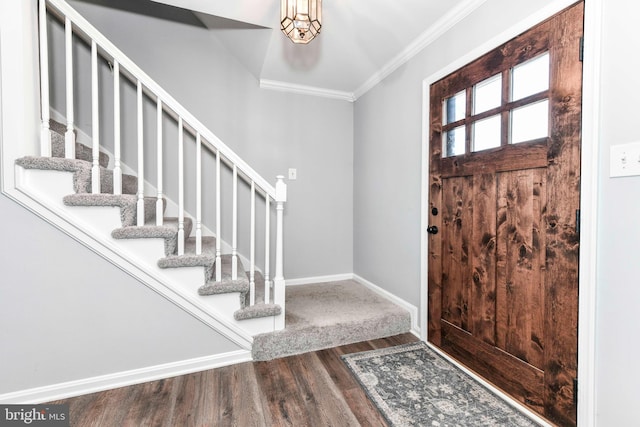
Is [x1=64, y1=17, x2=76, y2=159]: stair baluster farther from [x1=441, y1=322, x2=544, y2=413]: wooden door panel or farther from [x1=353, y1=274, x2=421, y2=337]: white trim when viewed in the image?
[x1=441, y1=322, x2=544, y2=413]: wooden door panel

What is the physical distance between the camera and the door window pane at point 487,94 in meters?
1.56

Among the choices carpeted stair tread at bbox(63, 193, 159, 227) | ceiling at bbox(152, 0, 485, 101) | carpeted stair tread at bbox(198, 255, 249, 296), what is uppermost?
ceiling at bbox(152, 0, 485, 101)

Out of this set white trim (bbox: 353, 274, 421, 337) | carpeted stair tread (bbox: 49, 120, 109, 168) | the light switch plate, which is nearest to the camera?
the light switch plate

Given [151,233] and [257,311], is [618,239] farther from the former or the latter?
[151,233]

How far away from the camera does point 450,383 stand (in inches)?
63.7

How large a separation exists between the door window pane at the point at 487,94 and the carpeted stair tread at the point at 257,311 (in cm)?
177

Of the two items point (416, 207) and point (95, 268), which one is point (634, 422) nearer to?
point (416, 207)

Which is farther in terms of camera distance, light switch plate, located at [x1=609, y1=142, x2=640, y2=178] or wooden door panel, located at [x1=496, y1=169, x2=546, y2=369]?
wooden door panel, located at [x1=496, y1=169, x2=546, y2=369]

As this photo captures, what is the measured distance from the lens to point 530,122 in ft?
4.58

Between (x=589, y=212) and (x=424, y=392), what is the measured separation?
1.18 m

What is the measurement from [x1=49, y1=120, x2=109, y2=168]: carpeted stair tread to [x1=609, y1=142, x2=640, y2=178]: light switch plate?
2.75 m

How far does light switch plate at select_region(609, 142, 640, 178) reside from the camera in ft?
3.37

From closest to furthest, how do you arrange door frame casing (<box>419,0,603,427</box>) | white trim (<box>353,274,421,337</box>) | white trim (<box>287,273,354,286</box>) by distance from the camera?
door frame casing (<box>419,0,603,427</box>)
white trim (<box>353,274,421,337</box>)
white trim (<box>287,273,354,286</box>)

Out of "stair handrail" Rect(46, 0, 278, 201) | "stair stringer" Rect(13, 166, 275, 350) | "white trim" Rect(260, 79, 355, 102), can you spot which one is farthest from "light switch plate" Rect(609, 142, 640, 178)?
"white trim" Rect(260, 79, 355, 102)
